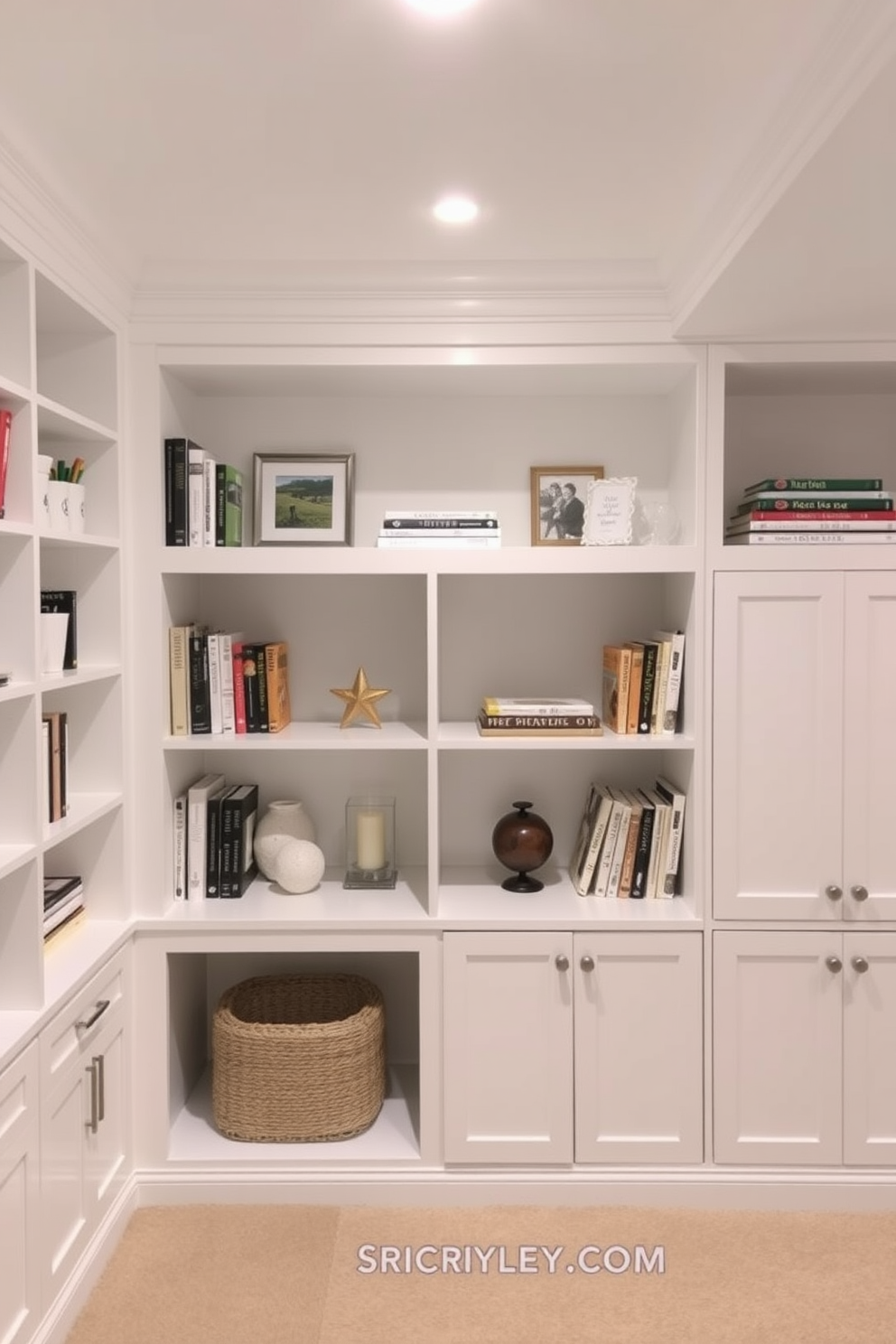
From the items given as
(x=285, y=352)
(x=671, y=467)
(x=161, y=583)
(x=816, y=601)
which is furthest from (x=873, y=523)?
(x=161, y=583)

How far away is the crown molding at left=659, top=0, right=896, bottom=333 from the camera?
4.29 feet

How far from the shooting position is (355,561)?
2578 mm

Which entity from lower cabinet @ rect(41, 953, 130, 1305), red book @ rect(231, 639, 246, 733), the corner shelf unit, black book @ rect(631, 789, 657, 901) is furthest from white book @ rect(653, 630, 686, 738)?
lower cabinet @ rect(41, 953, 130, 1305)

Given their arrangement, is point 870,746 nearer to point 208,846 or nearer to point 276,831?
point 276,831

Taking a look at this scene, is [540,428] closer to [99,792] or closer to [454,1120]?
[99,792]

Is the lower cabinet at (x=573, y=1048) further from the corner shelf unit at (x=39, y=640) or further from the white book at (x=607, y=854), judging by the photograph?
the corner shelf unit at (x=39, y=640)

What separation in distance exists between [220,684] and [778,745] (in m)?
1.46

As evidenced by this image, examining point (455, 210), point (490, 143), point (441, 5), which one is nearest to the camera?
point (441, 5)

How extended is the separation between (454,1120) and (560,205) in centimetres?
219

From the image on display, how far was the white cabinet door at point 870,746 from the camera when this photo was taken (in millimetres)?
2527

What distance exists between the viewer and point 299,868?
2770mm

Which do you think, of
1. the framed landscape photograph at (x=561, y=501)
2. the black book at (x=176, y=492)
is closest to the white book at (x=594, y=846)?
the framed landscape photograph at (x=561, y=501)

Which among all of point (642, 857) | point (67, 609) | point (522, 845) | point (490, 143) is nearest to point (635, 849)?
point (642, 857)

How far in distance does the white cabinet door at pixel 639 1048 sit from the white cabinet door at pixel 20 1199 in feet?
4.26
